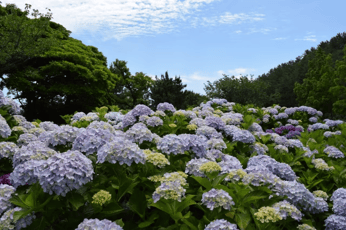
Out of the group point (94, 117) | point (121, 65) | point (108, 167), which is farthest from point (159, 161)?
point (121, 65)

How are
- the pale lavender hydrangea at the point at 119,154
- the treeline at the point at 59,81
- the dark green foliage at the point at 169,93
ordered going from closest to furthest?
the pale lavender hydrangea at the point at 119,154, the treeline at the point at 59,81, the dark green foliage at the point at 169,93

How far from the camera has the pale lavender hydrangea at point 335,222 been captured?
11.3 feet

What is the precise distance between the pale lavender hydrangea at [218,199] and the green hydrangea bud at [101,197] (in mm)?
933

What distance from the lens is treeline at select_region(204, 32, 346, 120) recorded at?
2556 cm

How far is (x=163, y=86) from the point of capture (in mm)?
31938

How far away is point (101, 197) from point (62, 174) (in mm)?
426

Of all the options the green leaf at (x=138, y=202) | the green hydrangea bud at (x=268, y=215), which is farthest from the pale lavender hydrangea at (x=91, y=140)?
the green hydrangea bud at (x=268, y=215)

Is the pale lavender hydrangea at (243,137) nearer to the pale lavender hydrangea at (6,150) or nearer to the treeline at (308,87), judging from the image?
the pale lavender hydrangea at (6,150)

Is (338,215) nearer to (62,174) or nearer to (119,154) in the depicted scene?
(119,154)

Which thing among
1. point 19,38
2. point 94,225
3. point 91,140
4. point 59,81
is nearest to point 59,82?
point 59,81

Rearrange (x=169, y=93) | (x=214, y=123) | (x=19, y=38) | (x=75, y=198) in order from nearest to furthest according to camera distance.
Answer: (x=75, y=198), (x=214, y=123), (x=19, y=38), (x=169, y=93)

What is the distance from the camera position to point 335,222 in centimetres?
346

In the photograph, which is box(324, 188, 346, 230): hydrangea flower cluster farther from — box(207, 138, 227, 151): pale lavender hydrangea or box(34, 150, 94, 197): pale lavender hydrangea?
box(34, 150, 94, 197): pale lavender hydrangea

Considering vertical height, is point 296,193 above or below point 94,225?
below
